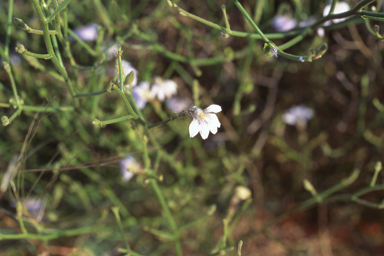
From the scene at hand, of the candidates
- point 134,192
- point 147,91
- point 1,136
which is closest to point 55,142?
point 1,136

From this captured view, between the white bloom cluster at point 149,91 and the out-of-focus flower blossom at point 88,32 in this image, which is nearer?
the white bloom cluster at point 149,91

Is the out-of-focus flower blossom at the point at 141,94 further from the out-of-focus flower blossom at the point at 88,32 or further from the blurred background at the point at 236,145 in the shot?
the out-of-focus flower blossom at the point at 88,32

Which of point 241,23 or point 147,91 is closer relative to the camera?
point 147,91

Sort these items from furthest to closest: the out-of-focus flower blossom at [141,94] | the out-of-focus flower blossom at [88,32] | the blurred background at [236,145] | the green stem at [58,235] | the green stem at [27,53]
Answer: the blurred background at [236,145] → the out-of-focus flower blossom at [88,32] → the out-of-focus flower blossom at [141,94] → the green stem at [58,235] → the green stem at [27,53]

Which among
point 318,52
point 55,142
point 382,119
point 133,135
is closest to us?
point 318,52

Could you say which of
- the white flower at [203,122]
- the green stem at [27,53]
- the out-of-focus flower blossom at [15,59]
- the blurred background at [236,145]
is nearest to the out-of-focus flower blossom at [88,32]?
the blurred background at [236,145]

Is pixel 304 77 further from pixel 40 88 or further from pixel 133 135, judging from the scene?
pixel 40 88

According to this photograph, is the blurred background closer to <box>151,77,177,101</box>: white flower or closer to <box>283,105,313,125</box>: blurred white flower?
<box>283,105,313,125</box>: blurred white flower
